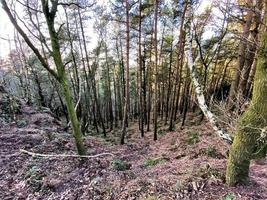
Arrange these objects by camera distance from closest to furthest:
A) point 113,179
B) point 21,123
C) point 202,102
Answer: point 113,179 < point 202,102 < point 21,123

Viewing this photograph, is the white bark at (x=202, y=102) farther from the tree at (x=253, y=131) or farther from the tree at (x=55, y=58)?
the tree at (x=55, y=58)

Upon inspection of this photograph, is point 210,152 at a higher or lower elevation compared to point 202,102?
lower

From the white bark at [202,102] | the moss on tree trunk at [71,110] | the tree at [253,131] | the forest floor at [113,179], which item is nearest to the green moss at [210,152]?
the forest floor at [113,179]

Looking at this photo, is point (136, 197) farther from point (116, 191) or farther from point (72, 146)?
point (72, 146)

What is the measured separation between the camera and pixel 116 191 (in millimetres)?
4465

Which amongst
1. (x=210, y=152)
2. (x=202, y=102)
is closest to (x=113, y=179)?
(x=202, y=102)

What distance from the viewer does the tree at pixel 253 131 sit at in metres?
3.47

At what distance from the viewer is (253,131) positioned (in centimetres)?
365

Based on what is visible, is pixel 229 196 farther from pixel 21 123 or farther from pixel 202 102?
pixel 21 123

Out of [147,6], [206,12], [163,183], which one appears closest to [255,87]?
[163,183]

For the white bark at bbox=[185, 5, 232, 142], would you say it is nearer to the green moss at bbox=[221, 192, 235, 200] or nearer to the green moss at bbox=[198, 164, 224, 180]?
the green moss at bbox=[198, 164, 224, 180]

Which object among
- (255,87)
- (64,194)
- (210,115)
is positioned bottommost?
(64,194)

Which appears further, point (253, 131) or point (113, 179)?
point (113, 179)

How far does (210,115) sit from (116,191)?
2.51 metres
